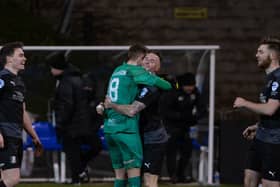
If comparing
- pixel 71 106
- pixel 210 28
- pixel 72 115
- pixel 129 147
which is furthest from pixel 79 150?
pixel 210 28

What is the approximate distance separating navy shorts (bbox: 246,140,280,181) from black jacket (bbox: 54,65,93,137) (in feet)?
18.2

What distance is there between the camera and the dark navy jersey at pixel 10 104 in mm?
10281

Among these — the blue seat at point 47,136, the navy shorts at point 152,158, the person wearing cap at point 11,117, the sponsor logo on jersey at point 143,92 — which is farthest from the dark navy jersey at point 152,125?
the blue seat at point 47,136

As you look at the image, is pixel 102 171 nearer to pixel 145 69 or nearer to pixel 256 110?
pixel 145 69

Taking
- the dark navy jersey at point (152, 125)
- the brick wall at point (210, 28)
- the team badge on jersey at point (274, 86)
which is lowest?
the dark navy jersey at point (152, 125)

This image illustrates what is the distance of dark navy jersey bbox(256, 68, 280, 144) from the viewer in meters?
9.64

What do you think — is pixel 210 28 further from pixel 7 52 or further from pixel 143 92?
pixel 7 52

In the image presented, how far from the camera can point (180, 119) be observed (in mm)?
15273

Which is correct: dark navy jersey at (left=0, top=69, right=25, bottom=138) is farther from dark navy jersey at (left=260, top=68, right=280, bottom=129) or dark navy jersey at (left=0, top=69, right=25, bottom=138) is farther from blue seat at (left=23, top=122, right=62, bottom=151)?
blue seat at (left=23, top=122, right=62, bottom=151)

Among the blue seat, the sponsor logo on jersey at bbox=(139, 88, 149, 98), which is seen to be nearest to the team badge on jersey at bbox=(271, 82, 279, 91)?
the sponsor logo on jersey at bbox=(139, 88, 149, 98)

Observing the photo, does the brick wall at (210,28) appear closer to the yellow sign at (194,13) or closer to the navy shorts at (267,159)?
the yellow sign at (194,13)

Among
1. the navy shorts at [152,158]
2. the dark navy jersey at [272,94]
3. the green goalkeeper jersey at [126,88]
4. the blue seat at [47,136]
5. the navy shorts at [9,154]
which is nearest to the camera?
the dark navy jersey at [272,94]

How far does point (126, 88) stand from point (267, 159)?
2.09 metres

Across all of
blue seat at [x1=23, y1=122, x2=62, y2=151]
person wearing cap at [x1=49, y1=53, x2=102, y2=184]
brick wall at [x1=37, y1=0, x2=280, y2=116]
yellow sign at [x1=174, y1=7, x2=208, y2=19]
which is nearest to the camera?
person wearing cap at [x1=49, y1=53, x2=102, y2=184]
